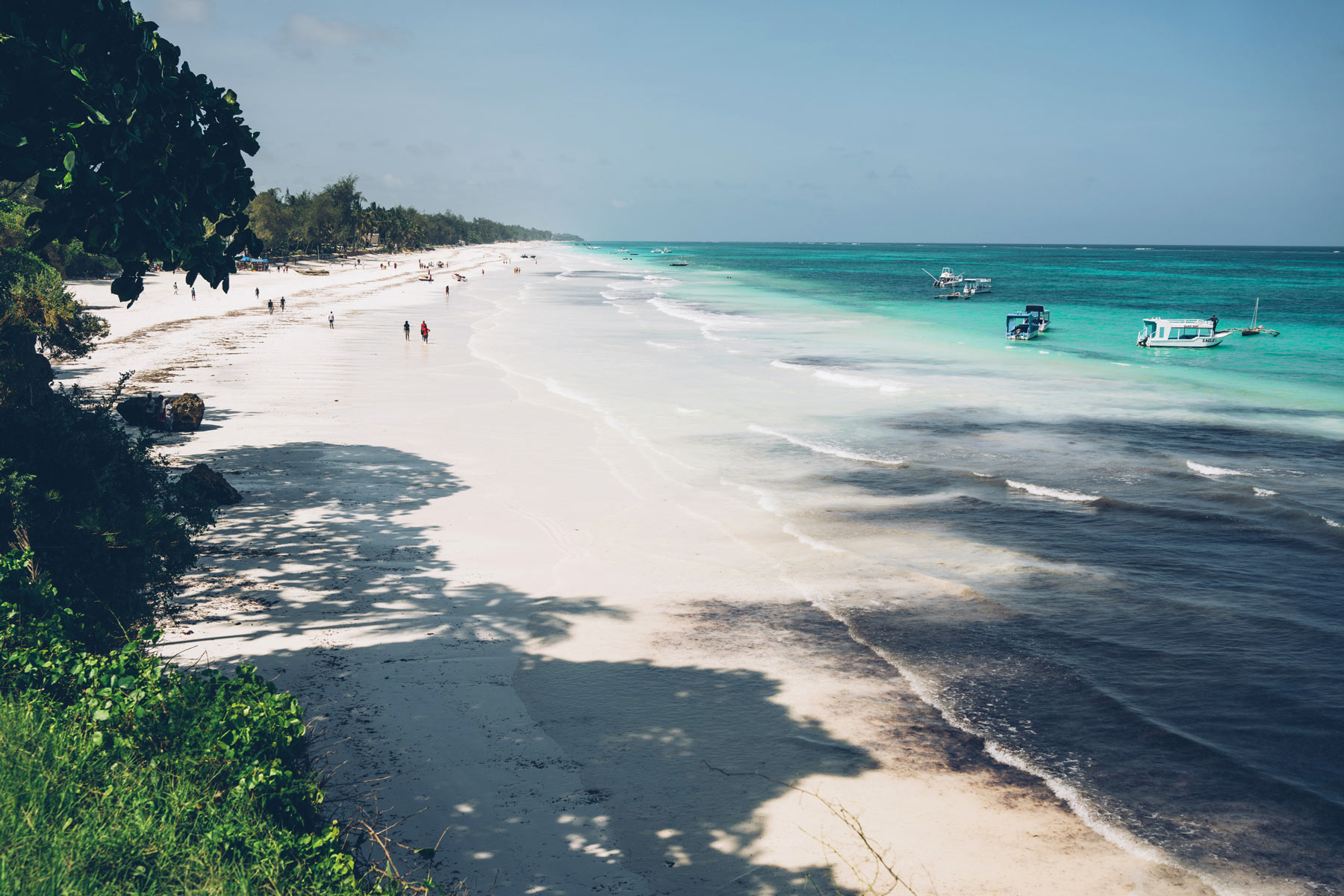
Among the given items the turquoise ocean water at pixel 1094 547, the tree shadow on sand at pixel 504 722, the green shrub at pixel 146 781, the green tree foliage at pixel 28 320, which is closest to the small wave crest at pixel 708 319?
the turquoise ocean water at pixel 1094 547

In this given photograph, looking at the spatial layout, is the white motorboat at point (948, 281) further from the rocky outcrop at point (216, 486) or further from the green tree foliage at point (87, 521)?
the green tree foliage at point (87, 521)

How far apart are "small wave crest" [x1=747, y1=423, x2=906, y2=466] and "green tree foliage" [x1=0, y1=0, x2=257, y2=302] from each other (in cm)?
1987

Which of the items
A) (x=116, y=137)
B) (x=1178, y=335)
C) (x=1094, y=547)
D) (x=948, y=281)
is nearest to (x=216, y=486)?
(x=116, y=137)

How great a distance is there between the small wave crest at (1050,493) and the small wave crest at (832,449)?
11.3 ft

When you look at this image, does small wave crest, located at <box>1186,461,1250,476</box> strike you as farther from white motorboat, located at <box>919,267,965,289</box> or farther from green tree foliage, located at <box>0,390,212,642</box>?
white motorboat, located at <box>919,267,965,289</box>

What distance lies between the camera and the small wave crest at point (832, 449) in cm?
2652

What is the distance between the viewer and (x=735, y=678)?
12.9m

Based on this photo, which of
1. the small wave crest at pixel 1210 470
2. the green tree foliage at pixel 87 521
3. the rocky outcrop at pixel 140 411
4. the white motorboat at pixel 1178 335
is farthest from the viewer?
the white motorboat at pixel 1178 335

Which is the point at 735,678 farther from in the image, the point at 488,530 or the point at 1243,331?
the point at 1243,331

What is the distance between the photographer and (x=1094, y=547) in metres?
19.2

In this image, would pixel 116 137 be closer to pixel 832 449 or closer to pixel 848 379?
pixel 832 449

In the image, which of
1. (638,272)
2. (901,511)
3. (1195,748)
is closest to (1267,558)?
(901,511)

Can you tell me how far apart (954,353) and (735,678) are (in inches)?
1857

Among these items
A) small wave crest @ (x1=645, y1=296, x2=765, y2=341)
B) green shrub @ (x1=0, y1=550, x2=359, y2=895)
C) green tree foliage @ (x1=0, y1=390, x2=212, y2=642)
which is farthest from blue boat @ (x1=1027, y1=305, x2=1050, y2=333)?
green shrub @ (x1=0, y1=550, x2=359, y2=895)
